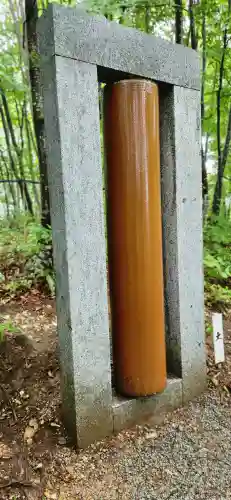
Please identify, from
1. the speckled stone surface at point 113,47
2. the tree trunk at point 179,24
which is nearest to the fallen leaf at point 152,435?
the speckled stone surface at point 113,47

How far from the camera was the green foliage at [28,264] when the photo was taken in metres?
4.27

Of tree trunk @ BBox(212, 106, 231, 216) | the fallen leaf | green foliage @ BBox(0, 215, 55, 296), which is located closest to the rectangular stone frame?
the fallen leaf

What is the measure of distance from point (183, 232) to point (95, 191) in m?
0.81

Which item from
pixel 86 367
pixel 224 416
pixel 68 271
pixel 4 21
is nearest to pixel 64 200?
pixel 68 271

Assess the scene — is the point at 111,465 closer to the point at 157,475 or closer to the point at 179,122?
the point at 157,475

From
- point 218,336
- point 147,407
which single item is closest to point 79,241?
point 147,407

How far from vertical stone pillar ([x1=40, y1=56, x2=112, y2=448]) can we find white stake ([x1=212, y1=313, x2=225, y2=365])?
110 centimetres

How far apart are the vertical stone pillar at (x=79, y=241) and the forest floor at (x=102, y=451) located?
172 mm

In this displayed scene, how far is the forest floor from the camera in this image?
1862mm

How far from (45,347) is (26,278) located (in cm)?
153

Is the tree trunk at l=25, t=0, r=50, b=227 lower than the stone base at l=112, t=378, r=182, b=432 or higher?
higher

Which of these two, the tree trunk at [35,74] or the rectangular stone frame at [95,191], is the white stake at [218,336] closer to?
the rectangular stone frame at [95,191]

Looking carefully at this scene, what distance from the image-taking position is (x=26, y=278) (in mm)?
4402

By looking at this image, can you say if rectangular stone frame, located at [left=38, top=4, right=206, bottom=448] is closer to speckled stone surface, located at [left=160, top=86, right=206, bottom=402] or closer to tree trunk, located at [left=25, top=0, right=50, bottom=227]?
speckled stone surface, located at [left=160, top=86, right=206, bottom=402]
